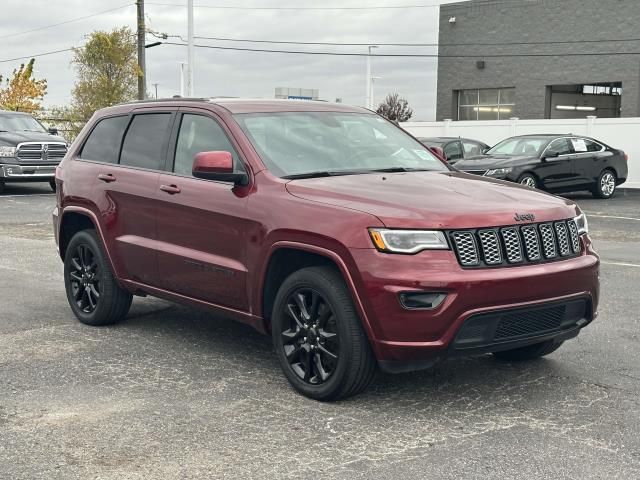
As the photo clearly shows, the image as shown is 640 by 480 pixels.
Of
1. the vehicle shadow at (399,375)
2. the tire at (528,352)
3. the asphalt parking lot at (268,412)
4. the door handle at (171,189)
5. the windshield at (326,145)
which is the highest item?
the windshield at (326,145)

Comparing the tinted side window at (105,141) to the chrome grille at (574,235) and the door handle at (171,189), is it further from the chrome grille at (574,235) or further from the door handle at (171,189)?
the chrome grille at (574,235)

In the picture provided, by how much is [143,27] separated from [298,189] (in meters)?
33.0


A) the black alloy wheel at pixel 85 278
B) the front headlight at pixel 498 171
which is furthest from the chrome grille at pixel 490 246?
the front headlight at pixel 498 171

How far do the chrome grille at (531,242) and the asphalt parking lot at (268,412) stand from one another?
0.84 m

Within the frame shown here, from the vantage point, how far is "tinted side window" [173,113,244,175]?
5.76 m

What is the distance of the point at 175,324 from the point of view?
696 cm

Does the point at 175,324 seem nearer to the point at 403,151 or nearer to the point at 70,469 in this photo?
the point at 403,151

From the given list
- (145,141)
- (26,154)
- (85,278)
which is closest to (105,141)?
(145,141)

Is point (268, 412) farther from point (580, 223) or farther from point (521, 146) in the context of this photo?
point (521, 146)

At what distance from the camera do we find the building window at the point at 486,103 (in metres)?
40.5

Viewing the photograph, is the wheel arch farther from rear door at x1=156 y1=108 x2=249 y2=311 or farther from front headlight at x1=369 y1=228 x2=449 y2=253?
front headlight at x1=369 y1=228 x2=449 y2=253

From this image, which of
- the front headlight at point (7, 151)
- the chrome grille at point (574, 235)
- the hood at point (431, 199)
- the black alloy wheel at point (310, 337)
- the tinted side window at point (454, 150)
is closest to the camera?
the hood at point (431, 199)

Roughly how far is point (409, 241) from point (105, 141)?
10.8 feet

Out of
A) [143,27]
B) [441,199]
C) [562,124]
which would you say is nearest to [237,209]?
[441,199]
